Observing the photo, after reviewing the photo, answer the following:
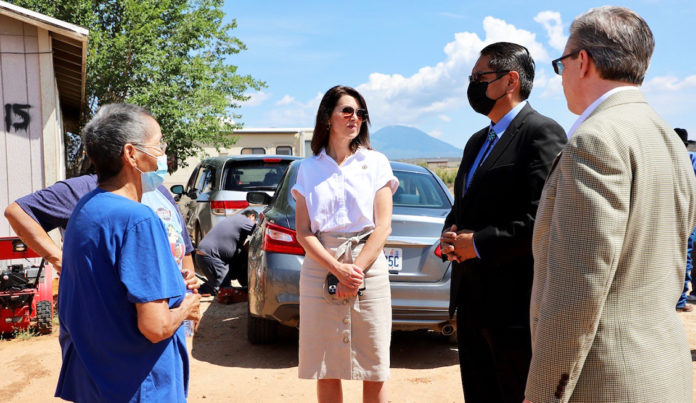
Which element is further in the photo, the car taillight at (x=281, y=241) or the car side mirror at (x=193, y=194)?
the car side mirror at (x=193, y=194)

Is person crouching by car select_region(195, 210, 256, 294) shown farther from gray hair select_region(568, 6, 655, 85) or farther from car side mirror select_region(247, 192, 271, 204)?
gray hair select_region(568, 6, 655, 85)

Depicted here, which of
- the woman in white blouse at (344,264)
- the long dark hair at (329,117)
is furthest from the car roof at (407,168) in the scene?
the woman in white blouse at (344,264)

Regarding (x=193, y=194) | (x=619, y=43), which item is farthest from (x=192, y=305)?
(x=193, y=194)

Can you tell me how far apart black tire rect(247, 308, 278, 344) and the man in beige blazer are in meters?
4.08

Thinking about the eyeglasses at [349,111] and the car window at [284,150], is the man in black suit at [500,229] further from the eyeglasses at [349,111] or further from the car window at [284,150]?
the car window at [284,150]

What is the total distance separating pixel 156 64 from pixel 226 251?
1158 centimetres

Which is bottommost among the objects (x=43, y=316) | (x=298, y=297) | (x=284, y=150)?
(x=43, y=316)

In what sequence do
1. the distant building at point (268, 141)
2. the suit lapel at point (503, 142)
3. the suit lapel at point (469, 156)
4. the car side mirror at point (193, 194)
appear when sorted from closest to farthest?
the suit lapel at point (503, 142)
the suit lapel at point (469, 156)
the car side mirror at point (193, 194)
the distant building at point (268, 141)

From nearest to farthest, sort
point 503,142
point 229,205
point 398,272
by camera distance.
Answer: point 503,142, point 398,272, point 229,205

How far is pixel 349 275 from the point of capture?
3.15 meters

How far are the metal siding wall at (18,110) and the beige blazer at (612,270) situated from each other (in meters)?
7.69

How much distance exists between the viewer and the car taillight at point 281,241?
4781 mm

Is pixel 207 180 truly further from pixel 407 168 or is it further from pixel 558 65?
pixel 558 65

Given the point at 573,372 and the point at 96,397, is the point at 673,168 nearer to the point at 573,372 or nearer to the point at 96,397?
the point at 573,372
